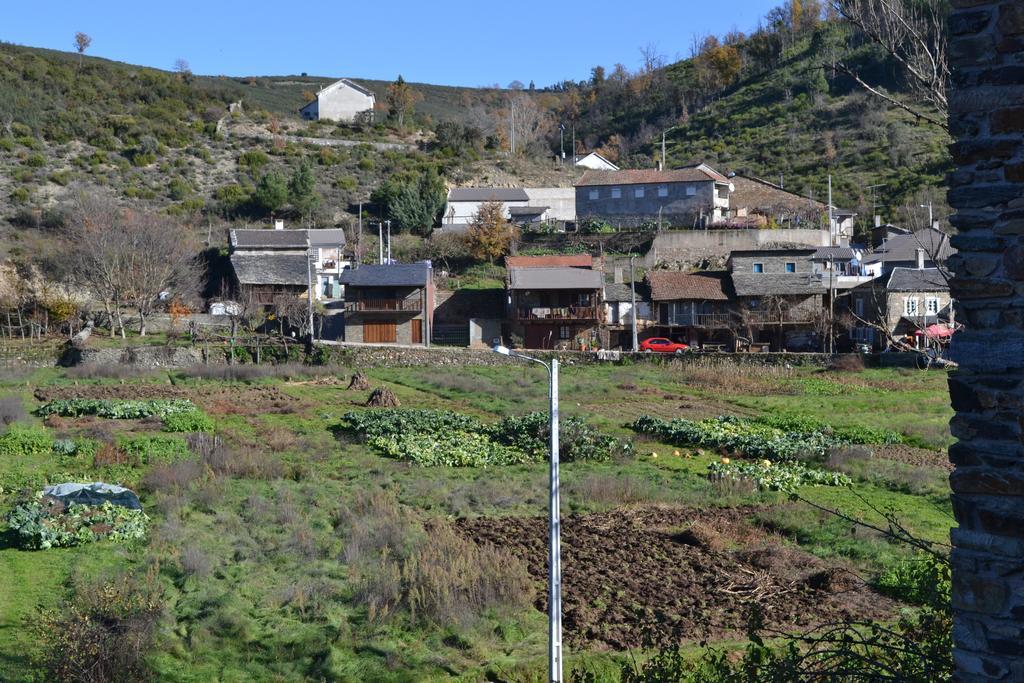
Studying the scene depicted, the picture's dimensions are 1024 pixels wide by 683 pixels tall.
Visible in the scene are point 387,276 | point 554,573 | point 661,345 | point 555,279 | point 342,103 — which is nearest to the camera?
point 554,573

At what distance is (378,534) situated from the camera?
56.7ft

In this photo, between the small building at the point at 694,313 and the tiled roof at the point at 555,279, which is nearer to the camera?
the tiled roof at the point at 555,279

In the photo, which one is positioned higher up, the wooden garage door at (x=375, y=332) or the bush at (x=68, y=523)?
the wooden garage door at (x=375, y=332)

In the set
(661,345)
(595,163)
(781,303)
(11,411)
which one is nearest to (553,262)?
(661,345)

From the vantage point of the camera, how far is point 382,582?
1454cm

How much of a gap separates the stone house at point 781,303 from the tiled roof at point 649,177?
15436 mm

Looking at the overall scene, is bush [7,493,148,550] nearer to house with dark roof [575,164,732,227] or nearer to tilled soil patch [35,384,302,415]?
tilled soil patch [35,384,302,415]

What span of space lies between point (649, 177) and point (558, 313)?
22642mm

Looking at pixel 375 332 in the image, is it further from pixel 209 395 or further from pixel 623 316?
pixel 209 395

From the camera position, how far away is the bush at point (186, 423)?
29.2 metres

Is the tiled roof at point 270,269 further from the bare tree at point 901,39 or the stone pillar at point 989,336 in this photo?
the stone pillar at point 989,336

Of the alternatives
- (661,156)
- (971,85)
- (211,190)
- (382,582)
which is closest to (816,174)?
(661,156)

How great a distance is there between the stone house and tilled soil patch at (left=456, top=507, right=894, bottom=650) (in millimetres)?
36783

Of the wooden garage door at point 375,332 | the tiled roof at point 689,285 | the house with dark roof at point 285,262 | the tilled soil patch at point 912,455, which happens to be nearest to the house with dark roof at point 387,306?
the wooden garage door at point 375,332
